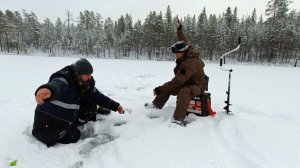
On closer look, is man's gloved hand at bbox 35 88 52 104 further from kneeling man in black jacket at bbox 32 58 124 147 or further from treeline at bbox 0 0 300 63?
treeline at bbox 0 0 300 63

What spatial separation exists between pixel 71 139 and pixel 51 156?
53 centimetres

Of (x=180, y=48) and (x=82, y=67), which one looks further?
(x=180, y=48)

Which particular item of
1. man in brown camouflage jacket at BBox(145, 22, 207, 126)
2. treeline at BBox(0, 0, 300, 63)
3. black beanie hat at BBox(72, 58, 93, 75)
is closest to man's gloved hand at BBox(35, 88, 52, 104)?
black beanie hat at BBox(72, 58, 93, 75)

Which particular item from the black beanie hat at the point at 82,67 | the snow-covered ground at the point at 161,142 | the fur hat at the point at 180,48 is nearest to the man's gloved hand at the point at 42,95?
the black beanie hat at the point at 82,67

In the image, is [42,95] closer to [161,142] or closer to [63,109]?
[63,109]

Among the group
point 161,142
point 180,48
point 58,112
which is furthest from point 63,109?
point 180,48

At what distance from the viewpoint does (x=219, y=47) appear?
70.6 m

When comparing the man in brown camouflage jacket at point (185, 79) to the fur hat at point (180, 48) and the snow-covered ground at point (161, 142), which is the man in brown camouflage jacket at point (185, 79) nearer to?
A: the fur hat at point (180, 48)

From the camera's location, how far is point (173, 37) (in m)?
72.2

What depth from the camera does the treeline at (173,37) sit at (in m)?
60.7

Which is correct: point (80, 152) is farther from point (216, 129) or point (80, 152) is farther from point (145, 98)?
point (145, 98)

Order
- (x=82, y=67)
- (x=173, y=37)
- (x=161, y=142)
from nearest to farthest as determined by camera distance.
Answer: (x=82, y=67) → (x=161, y=142) → (x=173, y=37)

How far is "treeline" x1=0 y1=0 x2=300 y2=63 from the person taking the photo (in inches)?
2390

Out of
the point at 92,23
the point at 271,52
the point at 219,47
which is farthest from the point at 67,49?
the point at 271,52
